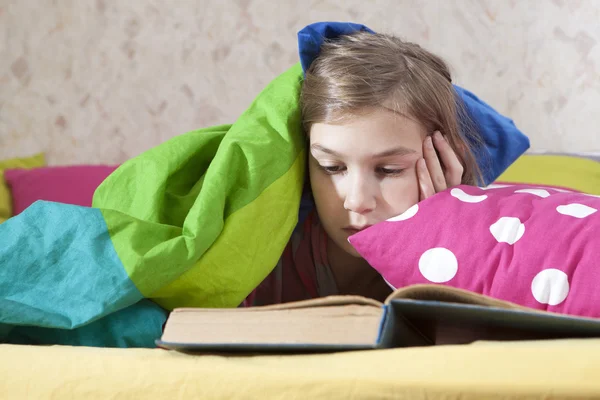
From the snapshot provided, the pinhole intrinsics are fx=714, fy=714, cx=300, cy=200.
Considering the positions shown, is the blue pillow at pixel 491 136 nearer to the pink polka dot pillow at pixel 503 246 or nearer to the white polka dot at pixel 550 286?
the pink polka dot pillow at pixel 503 246

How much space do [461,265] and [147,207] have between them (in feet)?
1.29

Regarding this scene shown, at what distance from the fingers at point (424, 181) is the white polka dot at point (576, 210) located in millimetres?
241

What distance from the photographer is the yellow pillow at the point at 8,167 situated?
65.6 inches

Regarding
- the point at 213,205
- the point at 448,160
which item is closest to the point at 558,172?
the point at 448,160

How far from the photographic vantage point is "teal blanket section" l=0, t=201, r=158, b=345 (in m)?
0.73

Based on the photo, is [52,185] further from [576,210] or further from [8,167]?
[576,210]

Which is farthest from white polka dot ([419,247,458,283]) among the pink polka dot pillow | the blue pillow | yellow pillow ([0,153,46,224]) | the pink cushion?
yellow pillow ([0,153,46,224])

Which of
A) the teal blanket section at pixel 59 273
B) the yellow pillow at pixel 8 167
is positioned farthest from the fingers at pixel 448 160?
the yellow pillow at pixel 8 167

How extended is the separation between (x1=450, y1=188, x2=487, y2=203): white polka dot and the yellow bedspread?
0.33 m

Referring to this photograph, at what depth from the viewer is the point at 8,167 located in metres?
1.84

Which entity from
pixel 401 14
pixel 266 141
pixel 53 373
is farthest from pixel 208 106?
pixel 53 373

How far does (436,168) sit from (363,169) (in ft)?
0.42

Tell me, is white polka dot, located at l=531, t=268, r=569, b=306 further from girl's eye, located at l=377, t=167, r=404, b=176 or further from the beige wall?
the beige wall

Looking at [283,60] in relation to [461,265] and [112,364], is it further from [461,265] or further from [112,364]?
[112,364]
